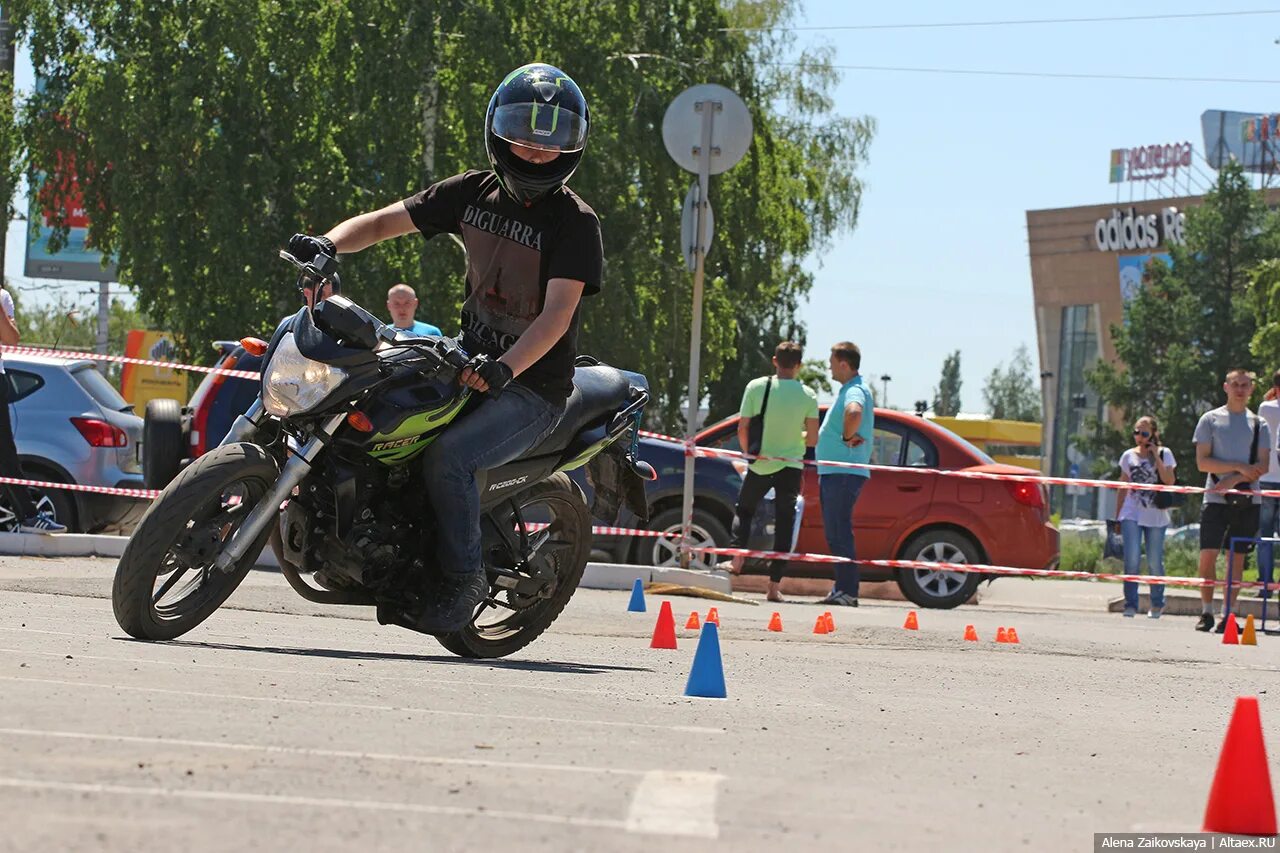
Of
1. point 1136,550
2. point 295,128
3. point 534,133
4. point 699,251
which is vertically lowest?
point 1136,550

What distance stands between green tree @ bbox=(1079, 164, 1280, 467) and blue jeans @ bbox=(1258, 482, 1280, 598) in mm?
48453

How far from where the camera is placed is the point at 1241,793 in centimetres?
488

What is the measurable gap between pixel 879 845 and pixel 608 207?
31486mm

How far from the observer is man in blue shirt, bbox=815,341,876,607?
52.9ft

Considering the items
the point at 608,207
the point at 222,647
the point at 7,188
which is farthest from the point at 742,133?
the point at 7,188

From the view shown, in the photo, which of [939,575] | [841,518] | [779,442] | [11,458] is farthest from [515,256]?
[939,575]

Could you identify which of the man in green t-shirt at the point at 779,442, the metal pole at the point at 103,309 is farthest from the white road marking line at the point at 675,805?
the metal pole at the point at 103,309

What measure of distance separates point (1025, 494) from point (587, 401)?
33.5 ft

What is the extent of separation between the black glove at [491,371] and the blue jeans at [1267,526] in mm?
10164

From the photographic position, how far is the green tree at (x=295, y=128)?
3312 cm

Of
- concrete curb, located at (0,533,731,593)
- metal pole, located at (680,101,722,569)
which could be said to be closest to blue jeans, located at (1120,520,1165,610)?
metal pole, located at (680,101,722,569)

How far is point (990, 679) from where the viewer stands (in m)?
9.21

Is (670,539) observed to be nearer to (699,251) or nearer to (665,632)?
(699,251)

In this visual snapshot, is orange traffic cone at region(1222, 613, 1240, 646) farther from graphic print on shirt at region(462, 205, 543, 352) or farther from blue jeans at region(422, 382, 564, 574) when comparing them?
graphic print on shirt at region(462, 205, 543, 352)
